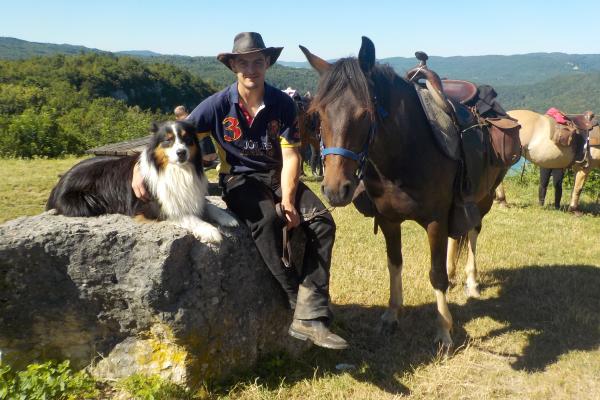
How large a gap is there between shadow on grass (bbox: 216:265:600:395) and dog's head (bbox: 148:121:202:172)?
5.33 feet

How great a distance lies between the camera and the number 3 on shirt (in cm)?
333

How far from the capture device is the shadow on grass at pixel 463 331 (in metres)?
3.48

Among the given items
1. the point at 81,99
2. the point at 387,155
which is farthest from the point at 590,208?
the point at 81,99

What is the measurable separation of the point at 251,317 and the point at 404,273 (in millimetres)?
2913

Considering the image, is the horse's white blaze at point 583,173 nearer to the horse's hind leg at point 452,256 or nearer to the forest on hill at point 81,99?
the horse's hind leg at point 452,256

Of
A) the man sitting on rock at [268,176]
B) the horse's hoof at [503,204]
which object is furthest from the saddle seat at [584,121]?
the man sitting on rock at [268,176]

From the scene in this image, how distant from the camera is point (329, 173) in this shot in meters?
2.70

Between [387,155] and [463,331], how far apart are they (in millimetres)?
2071

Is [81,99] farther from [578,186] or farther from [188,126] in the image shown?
[188,126]

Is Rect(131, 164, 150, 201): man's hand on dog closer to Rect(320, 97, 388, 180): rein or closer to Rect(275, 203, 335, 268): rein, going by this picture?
Rect(275, 203, 335, 268): rein

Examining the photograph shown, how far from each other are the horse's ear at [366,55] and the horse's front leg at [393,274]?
1573mm

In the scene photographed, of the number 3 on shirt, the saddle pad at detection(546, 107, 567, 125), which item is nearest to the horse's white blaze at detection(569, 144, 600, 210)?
the saddle pad at detection(546, 107, 567, 125)

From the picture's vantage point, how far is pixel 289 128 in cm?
333

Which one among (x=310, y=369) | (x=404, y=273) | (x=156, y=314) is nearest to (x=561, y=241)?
(x=404, y=273)
